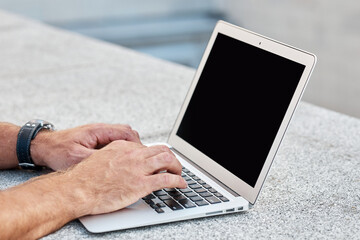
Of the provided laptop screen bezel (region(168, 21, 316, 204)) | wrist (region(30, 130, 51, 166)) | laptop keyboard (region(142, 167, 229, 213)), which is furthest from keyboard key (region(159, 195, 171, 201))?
wrist (region(30, 130, 51, 166))

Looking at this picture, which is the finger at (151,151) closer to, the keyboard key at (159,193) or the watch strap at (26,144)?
the keyboard key at (159,193)

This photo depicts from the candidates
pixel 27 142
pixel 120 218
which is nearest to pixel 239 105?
pixel 120 218

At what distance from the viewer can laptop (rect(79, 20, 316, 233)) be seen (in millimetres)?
785

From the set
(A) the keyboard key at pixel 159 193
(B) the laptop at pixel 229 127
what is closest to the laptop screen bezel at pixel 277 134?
(B) the laptop at pixel 229 127

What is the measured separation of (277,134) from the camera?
31.6 inches

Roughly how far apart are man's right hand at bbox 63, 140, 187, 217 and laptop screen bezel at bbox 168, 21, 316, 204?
3.4 inches

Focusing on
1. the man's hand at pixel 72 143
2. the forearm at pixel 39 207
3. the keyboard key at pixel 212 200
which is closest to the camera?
the forearm at pixel 39 207

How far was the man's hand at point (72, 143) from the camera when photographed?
36.3 inches

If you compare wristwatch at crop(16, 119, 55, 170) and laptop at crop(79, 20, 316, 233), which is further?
wristwatch at crop(16, 119, 55, 170)

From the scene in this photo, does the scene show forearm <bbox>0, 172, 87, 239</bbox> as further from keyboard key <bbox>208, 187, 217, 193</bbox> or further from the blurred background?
the blurred background

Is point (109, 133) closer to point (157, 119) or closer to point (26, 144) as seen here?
point (26, 144)

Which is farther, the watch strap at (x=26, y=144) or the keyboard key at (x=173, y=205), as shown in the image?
the watch strap at (x=26, y=144)

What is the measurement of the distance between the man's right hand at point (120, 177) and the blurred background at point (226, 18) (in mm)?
2795

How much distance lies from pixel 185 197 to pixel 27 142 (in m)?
0.33
